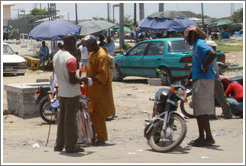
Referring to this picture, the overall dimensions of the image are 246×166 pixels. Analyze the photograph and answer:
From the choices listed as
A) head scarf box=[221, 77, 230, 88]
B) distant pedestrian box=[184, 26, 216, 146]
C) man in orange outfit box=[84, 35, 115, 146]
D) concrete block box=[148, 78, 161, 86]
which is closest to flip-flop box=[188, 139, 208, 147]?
distant pedestrian box=[184, 26, 216, 146]

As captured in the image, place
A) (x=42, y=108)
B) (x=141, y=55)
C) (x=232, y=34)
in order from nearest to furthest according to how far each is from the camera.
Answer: (x=42, y=108)
(x=141, y=55)
(x=232, y=34)

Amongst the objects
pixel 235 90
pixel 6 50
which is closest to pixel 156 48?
pixel 235 90

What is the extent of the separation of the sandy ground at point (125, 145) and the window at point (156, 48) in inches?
151

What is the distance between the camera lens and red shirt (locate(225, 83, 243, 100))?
1000 centimetres

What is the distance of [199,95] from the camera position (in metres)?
7.30

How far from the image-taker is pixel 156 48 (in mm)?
15586

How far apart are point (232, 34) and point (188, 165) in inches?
2320

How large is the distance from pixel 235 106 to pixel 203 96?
283 centimetres

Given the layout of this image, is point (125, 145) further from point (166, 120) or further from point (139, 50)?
point (139, 50)

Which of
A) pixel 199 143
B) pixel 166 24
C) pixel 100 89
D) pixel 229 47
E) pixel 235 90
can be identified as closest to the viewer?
pixel 199 143

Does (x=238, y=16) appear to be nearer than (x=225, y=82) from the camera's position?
No

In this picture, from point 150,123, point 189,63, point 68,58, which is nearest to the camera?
point 68,58

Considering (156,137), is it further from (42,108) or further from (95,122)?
(42,108)

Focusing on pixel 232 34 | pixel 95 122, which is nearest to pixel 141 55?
pixel 95 122
